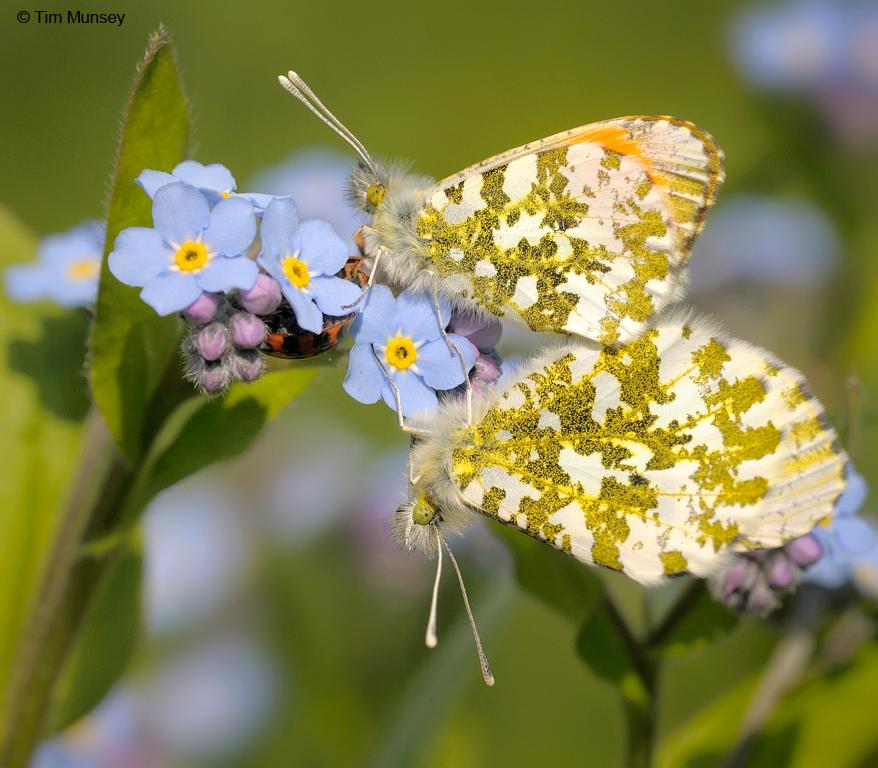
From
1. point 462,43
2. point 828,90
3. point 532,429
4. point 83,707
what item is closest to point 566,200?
point 532,429

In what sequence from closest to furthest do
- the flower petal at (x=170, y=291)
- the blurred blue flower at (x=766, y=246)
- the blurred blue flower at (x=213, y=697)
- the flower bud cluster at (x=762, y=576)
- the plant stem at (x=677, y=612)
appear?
the flower petal at (x=170, y=291) → the flower bud cluster at (x=762, y=576) → the plant stem at (x=677, y=612) → the blurred blue flower at (x=213, y=697) → the blurred blue flower at (x=766, y=246)

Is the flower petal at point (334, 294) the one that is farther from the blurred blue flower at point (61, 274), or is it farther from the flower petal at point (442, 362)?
the blurred blue flower at point (61, 274)

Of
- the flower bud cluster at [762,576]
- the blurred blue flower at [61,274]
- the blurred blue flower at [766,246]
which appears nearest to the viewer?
the flower bud cluster at [762,576]

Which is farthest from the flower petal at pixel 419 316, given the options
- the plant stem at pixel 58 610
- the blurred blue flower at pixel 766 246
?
the blurred blue flower at pixel 766 246

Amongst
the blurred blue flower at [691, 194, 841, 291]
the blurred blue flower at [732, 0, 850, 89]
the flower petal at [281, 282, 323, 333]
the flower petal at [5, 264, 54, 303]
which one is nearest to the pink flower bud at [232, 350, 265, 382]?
the flower petal at [281, 282, 323, 333]

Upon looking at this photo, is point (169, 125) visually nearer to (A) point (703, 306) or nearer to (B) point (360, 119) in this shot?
(A) point (703, 306)

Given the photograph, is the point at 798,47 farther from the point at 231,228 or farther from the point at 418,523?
the point at 231,228
